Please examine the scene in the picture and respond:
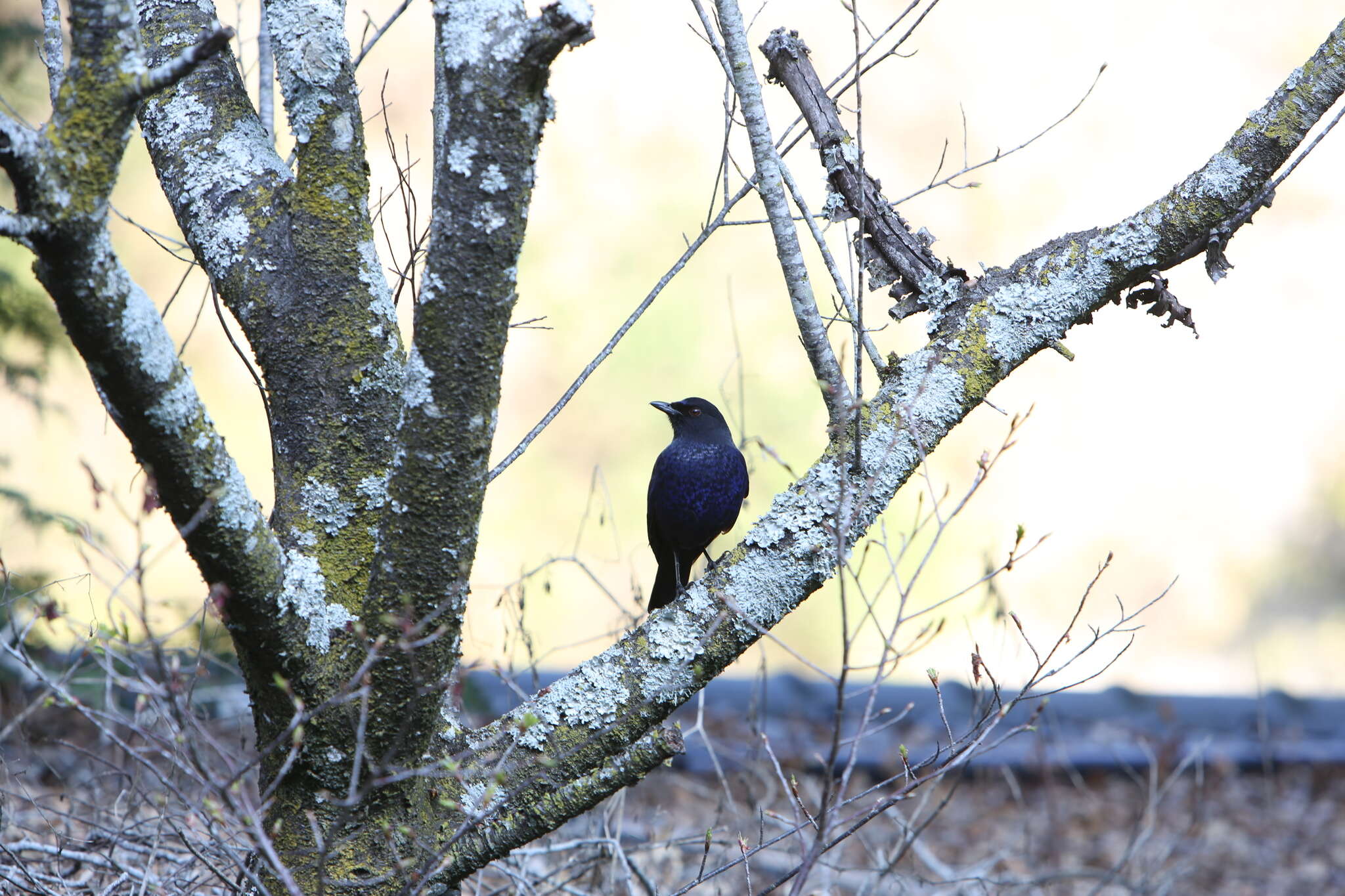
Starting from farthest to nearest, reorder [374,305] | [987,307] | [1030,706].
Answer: [1030,706] → [987,307] → [374,305]

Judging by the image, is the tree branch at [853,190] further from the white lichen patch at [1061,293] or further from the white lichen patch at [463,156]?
the white lichen patch at [463,156]

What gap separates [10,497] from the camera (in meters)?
4.67

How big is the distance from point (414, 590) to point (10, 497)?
12.3 ft

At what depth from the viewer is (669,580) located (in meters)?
3.91

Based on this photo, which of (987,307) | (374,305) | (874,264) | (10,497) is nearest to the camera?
(374,305)

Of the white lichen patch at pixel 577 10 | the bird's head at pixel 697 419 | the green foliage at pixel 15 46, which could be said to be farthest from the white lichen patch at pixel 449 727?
Result: the green foliage at pixel 15 46

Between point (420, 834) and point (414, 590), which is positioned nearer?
point (414, 590)

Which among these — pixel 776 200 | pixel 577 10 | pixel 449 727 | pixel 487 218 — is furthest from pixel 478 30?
pixel 449 727

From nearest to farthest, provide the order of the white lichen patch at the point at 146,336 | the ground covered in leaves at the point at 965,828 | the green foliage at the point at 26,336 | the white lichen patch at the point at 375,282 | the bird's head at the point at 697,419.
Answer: the white lichen patch at the point at 146,336, the white lichen patch at the point at 375,282, the ground covered in leaves at the point at 965,828, the bird's head at the point at 697,419, the green foliage at the point at 26,336

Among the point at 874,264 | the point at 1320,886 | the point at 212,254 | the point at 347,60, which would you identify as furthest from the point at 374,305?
the point at 1320,886

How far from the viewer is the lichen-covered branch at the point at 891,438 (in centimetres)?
206

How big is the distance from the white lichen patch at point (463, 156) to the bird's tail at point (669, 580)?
1.98 metres

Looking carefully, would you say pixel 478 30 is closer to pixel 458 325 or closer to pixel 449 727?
pixel 458 325

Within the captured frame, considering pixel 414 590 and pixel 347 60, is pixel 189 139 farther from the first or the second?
pixel 414 590
